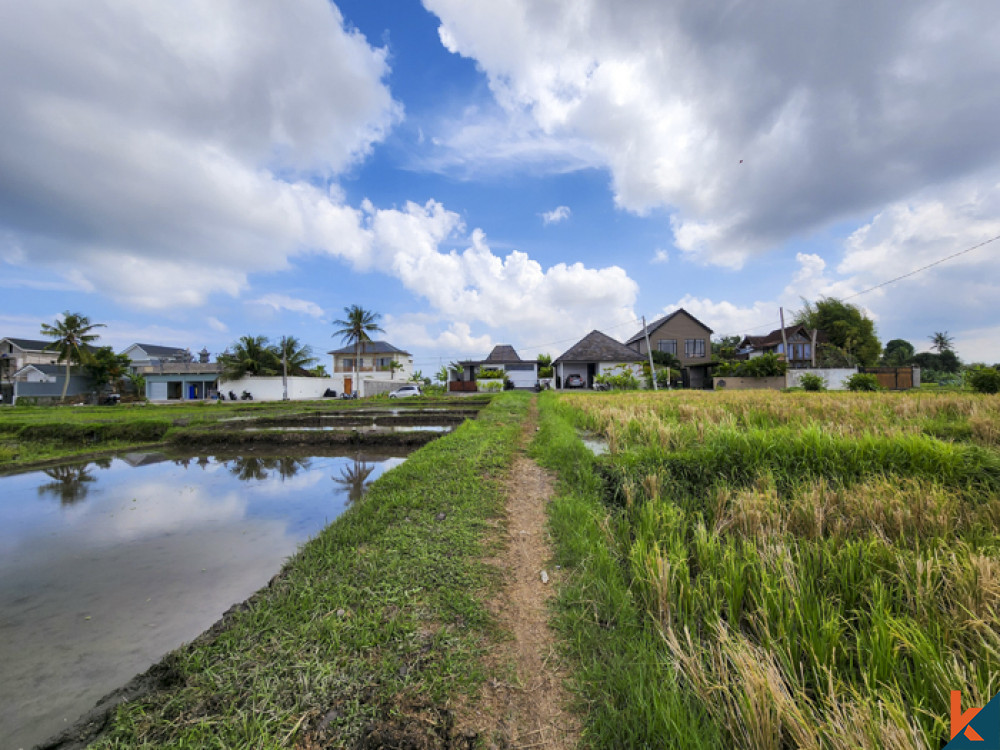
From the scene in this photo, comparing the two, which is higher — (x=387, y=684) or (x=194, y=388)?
(x=194, y=388)

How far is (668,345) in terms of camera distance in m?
39.1

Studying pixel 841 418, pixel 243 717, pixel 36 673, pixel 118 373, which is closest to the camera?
pixel 243 717

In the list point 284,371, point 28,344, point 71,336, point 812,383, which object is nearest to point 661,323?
point 812,383

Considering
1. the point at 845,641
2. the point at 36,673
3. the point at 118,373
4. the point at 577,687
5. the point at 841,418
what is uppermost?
the point at 118,373

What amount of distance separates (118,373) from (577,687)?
50565 mm

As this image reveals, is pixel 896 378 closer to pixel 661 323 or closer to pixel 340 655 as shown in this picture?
pixel 661 323

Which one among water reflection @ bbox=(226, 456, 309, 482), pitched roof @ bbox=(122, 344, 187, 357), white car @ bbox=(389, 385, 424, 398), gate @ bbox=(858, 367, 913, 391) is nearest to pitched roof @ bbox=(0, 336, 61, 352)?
pitched roof @ bbox=(122, 344, 187, 357)

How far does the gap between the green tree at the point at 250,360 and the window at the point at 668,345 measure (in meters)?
37.2

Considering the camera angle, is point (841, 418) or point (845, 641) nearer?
point (845, 641)

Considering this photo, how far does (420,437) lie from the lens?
40.3 ft

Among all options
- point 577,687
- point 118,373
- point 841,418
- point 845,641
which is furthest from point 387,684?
point 118,373

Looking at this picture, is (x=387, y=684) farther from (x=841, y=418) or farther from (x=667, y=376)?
(x=667, y=376)

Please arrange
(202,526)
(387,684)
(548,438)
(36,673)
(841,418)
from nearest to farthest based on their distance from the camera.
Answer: (387,684)
(36,673)
(202,526)
(841,418)
(548,438)

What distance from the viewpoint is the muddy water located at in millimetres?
2898
